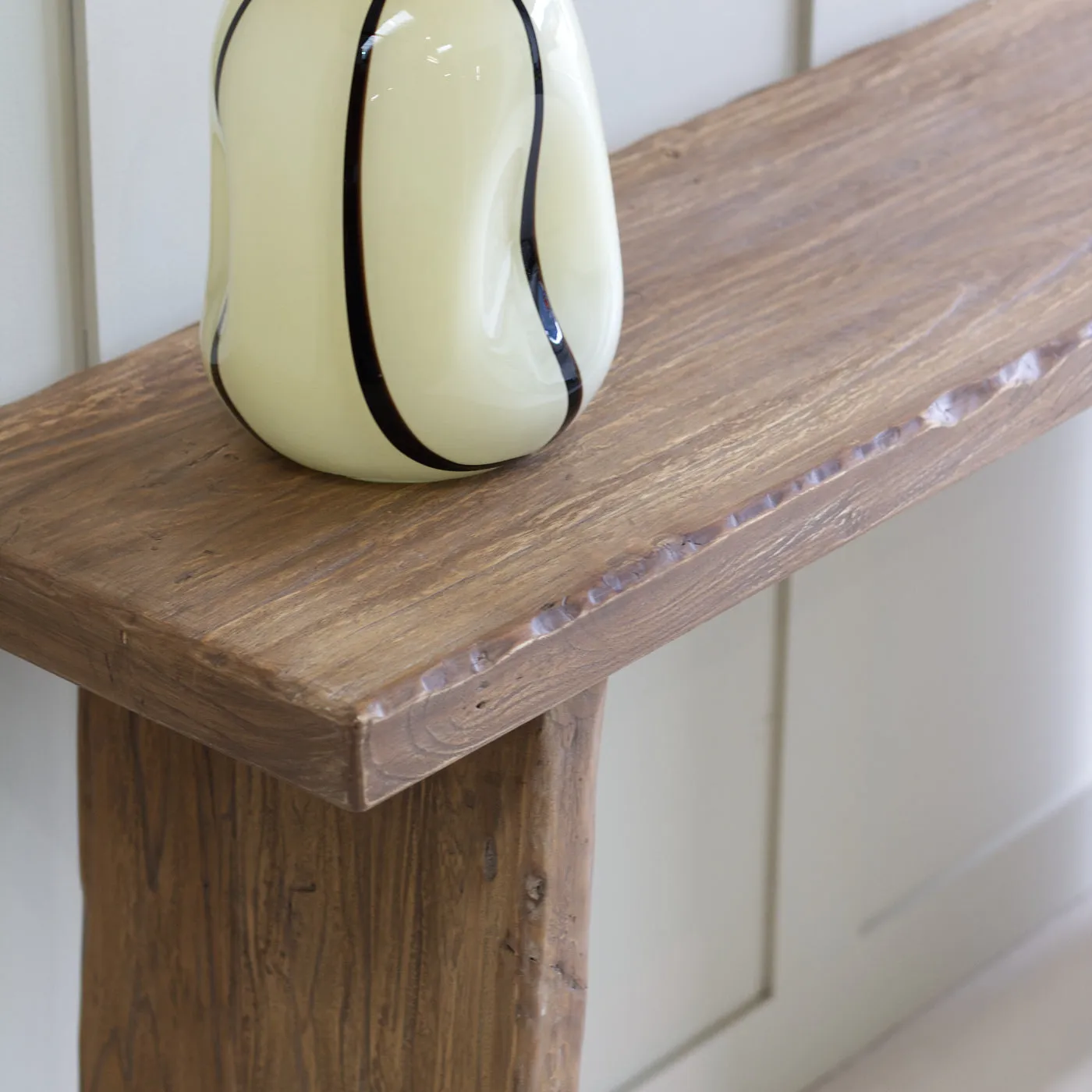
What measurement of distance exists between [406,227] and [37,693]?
0.24 metres

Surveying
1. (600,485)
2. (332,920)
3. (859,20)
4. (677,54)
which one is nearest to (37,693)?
(332,920)

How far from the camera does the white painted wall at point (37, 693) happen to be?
490mm

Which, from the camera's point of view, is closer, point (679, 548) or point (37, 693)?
point (679, 548)

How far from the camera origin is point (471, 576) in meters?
0.40

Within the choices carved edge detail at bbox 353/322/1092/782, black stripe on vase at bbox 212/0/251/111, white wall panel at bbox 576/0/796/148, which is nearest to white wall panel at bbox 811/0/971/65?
white wall panel at bbox 576/0/796/148

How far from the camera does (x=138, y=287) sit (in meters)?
0.53

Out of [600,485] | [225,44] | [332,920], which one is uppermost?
[225,44]

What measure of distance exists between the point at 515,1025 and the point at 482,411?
187 mm

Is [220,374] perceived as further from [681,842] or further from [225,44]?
[681,842]

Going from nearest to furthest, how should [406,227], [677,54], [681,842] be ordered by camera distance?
[406,227] < [677,54] < [681,842]

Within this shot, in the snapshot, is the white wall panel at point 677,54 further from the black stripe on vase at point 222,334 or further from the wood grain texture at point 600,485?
the black stripe on vase at point 222,334

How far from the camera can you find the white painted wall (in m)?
0.49

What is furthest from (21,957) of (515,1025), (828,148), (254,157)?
(828,148)

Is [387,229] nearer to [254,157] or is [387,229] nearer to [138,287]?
[254,157]
